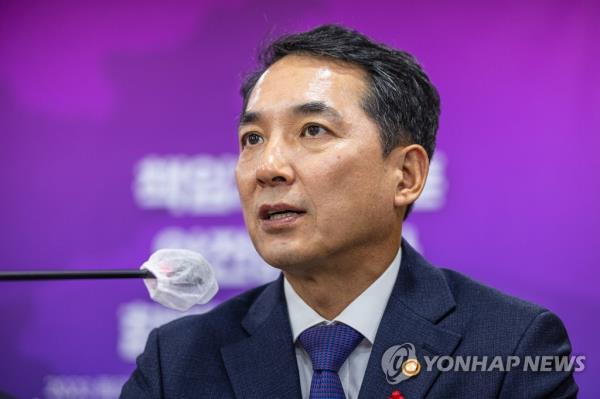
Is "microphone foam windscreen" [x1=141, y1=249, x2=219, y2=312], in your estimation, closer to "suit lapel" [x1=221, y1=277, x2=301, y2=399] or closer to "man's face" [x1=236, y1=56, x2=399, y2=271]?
"man's face" [x1=236, y1=56, x2=399, y2=271]

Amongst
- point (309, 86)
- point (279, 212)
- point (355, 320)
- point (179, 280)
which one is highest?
point (309, 86)

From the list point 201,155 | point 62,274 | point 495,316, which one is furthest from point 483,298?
point 201,155

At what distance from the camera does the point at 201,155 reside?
3561mm

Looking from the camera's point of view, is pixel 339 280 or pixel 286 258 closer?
pixel 286 258

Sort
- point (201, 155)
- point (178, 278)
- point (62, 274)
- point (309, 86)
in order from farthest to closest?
point (201, 155) → point (309, 86) → point (178, 278) → point (62, 274)

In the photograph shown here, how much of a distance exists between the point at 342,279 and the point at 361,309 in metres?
0.09

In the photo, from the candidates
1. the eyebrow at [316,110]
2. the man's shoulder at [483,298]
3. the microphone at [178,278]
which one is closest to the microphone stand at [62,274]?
the microphone at [178,278]

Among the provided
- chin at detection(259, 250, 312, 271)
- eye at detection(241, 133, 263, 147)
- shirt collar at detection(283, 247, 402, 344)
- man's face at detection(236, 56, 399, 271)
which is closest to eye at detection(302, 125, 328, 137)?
man's face at detection(236, 56, 399, 271)

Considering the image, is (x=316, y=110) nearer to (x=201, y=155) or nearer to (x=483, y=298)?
(x=483, y=298)

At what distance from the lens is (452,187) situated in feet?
11.1

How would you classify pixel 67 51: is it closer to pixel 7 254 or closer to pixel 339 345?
pixel 7 254

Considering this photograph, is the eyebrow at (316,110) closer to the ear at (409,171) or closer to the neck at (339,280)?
the ear at (409,171)

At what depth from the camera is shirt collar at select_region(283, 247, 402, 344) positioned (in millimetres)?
2227

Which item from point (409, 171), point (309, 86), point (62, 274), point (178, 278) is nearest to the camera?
point (62, 274)
